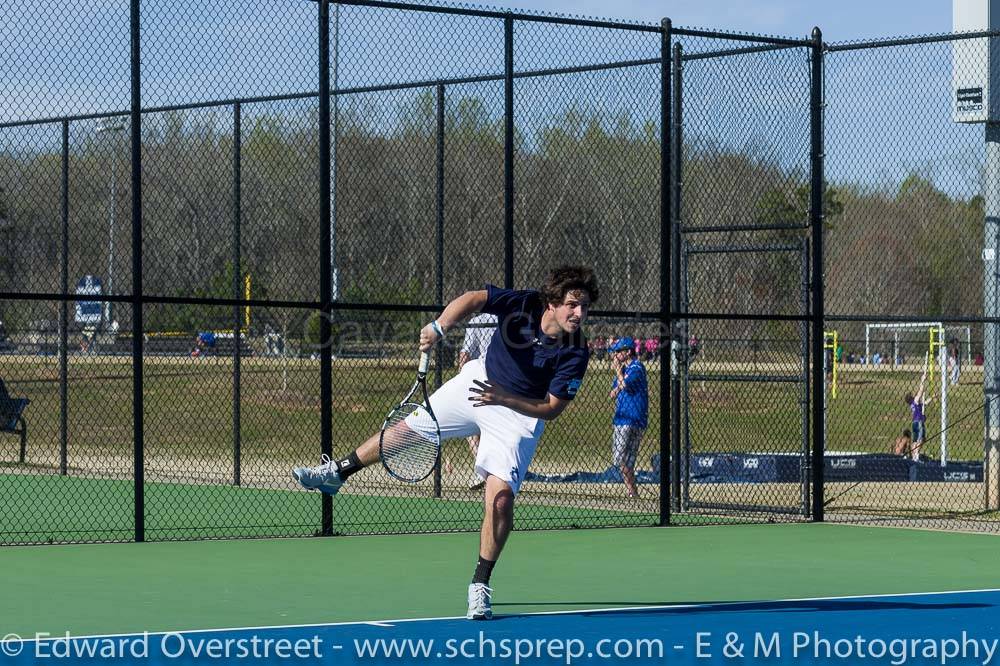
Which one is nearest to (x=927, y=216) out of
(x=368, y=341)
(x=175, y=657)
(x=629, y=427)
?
(x=368, y=341)

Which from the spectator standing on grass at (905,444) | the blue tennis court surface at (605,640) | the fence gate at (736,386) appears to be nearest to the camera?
the blue tennis court surface at (605,640)

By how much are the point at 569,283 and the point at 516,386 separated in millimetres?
555

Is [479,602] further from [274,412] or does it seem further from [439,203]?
[274,412]

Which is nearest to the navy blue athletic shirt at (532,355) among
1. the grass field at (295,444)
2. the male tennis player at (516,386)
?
the male tennis player at (516,386)

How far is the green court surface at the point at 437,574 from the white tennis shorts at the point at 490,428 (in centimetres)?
74

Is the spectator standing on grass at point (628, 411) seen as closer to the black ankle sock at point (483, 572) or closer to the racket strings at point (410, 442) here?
the racket strings at point (410, 442)

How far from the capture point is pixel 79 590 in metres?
9.66

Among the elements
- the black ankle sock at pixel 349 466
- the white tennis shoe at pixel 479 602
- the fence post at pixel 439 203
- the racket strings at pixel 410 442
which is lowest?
the white tennis shoe at pixel 479 602

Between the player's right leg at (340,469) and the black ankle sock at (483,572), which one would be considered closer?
the black ankle sock at (483,572)

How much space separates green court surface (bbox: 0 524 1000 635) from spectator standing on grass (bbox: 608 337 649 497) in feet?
7.25

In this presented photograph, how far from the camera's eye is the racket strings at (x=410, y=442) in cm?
879

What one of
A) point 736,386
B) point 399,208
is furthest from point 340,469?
point 736,386

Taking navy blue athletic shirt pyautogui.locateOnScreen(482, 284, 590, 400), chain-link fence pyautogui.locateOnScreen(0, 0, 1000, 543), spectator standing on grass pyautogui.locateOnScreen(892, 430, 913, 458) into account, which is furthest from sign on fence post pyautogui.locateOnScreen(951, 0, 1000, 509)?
navy blue athletic shirt pyautogui.locateOnScreen(482, 284, 590, 400)

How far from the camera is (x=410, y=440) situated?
889 cm
